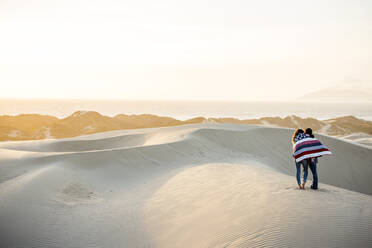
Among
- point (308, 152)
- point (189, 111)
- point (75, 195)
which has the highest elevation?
point (189, 111)

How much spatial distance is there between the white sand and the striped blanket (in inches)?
34.1

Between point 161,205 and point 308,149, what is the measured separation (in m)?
4.11

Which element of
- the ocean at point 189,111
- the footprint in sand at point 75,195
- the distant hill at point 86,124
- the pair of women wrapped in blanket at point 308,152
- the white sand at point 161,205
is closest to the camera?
the white sand at point 161,205

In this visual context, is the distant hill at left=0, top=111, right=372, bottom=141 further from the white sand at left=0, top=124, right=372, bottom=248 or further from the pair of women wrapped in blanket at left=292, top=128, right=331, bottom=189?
the pair of women wrapped in blanket at left=292, top=128, right=331, bottom=189

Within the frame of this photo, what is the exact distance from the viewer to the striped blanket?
21.1 ft

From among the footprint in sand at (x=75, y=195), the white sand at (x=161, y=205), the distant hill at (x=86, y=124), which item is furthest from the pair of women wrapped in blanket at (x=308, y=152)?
the distant hill at (x=86, y=124)

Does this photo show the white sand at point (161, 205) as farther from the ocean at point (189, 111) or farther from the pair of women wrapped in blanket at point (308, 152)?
the ocean at point (189, 111)

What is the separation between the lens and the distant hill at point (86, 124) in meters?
34.4

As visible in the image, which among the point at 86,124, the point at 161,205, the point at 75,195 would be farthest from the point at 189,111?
the point at 161,205

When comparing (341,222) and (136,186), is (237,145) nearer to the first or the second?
(136,186)

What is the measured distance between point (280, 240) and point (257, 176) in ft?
14.8

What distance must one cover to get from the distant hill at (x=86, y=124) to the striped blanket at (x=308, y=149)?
3320cm

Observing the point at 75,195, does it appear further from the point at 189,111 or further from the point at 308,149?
the point at 189,111

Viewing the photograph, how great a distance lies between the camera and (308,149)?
6488 mm
